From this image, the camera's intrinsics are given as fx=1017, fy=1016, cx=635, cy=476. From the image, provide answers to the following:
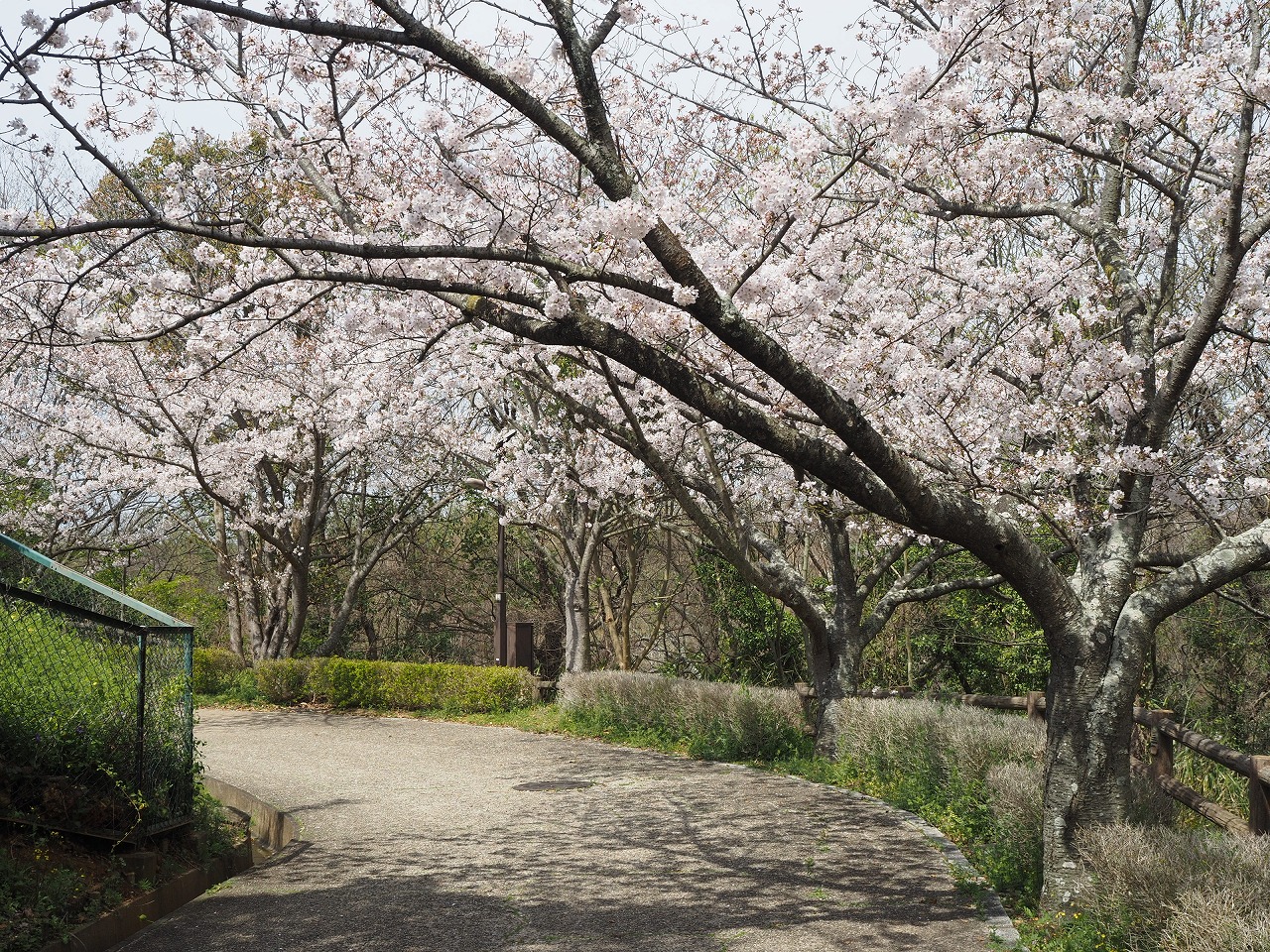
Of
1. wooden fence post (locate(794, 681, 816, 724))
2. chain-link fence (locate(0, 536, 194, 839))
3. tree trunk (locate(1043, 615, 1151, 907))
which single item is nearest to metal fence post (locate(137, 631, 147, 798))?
chain-link fence (locate(0, 536, 194, 839))

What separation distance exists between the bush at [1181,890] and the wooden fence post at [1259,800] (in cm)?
40

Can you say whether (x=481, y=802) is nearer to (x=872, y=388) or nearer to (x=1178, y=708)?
(x=872, y=388)

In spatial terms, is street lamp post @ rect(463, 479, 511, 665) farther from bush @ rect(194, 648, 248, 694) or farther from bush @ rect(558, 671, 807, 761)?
bush @ rect(194, 648, 248, 694)

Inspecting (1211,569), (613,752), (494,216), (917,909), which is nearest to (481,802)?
(613,752)

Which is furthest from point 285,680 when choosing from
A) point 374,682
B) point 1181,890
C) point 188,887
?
point 1181,890

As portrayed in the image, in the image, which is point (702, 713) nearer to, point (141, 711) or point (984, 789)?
point (984, 789)

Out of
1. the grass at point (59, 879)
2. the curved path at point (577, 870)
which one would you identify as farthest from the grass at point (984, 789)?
the grass at point (59, 879)

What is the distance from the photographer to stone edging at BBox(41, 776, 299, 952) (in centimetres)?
502

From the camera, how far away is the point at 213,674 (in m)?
18.2

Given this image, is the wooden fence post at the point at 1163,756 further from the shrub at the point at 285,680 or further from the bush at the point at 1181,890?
the shrub at the point at 285,680

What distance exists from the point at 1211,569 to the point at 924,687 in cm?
913

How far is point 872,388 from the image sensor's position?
304 inches

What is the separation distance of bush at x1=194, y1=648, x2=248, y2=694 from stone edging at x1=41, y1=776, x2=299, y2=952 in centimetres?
1000

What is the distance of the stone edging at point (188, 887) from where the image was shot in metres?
5.02
